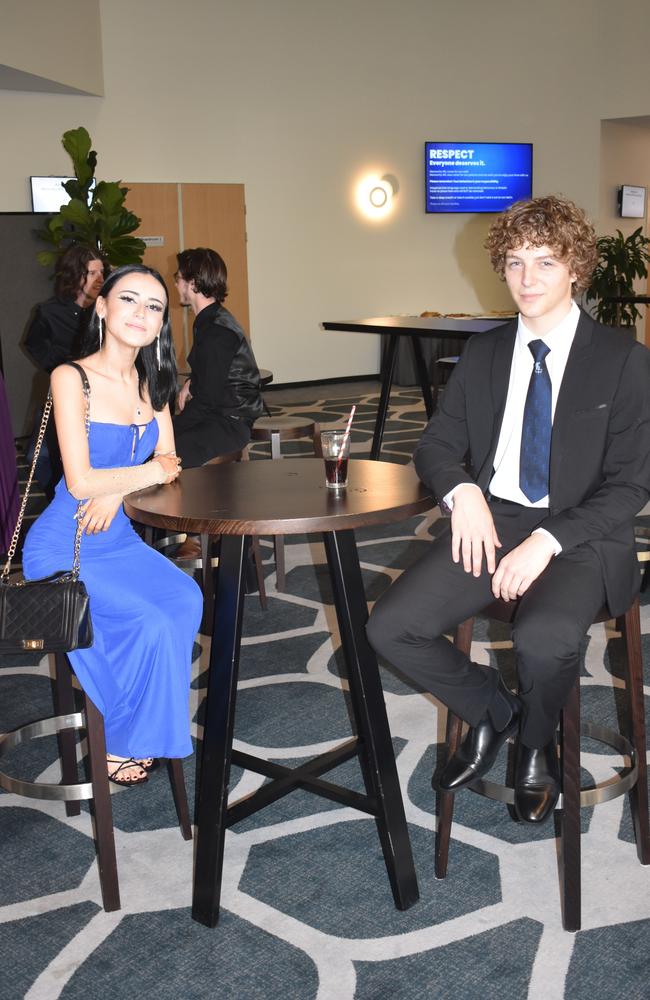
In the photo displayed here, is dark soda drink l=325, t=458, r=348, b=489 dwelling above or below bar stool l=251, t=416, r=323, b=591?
above

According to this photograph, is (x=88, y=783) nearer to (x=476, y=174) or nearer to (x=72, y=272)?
(x=72, y=272)

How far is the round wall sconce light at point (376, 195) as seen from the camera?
10961 mm

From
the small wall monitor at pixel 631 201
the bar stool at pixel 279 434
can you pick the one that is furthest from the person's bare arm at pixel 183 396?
the small wall monitor at pixel 631 201

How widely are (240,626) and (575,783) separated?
2.39 ft

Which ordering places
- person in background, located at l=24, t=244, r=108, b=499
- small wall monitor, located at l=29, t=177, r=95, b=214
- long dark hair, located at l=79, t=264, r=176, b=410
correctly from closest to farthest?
long dark hair, located at l=79, t=264, r=176, b=410
person in background, located at l=24, t=244, r=108, b=499
small wall monitor, located at l=29, t=177, r=95, b=214

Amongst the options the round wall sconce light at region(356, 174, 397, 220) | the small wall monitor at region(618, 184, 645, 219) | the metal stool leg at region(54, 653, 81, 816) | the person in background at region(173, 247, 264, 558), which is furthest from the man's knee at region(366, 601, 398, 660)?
the small wall monitor at region(618, 184, 645, 219)

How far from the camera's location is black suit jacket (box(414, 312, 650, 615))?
2016 mm

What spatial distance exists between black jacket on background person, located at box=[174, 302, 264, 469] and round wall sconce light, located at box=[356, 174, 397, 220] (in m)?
7.36

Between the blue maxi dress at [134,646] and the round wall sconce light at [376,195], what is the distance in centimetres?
927

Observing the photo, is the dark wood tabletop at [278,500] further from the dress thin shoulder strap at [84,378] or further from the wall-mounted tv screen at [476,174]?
the wall-mounted tv screen at [476,174]

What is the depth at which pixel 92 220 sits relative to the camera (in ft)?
24.8

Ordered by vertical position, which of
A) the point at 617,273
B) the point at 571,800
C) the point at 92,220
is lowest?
the point at 571,800

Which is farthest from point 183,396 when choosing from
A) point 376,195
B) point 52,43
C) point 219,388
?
point 376,195

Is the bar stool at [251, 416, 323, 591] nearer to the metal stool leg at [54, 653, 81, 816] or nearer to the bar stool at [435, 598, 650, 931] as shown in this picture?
the metal stool leg at [54, 653, 81, 816]
